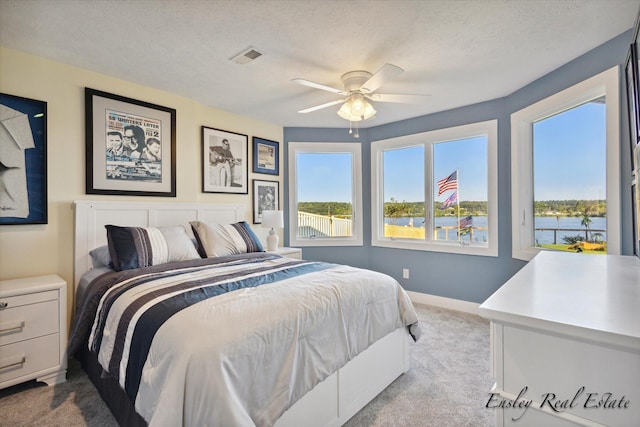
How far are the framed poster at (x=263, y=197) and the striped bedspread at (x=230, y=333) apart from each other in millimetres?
1901

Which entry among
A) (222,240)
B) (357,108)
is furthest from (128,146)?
(357,108)

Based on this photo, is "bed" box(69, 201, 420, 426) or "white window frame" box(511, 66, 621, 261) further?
"white window frame" box(511, 66, 621, 261)

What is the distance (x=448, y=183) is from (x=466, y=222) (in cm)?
54

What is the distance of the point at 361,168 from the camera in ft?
14.7

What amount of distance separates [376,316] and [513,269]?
85.1 inches

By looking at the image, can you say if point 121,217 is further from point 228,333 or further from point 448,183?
point 448,183

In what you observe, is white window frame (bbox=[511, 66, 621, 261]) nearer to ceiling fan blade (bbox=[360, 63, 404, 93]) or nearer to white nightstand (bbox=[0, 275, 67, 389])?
ceiling fan blade (bbox=[360, 63, 404, 93])

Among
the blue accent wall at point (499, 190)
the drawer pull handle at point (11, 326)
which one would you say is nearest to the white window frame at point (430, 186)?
the blue accent wall at point (499, 190)

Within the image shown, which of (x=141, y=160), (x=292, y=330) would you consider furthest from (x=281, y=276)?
(x=141, y=160)

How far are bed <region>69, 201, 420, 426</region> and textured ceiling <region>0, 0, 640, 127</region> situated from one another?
130 centimetres

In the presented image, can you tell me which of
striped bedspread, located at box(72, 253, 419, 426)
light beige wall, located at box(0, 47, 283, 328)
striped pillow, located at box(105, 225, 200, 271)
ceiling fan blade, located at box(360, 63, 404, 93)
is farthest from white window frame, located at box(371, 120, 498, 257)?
light beige wall, located at box(0, 47, 283, 328)

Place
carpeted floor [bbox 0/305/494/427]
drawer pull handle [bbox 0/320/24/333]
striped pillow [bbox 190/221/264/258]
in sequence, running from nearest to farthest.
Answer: carpeted floor [bbox 0/305/494/427]
drawer pull handle [bbox 0/320/24/333]
striped pillow [bbox 190/221/264/258]

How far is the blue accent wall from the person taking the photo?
2121 mm

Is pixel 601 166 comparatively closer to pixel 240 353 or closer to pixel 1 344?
pixel 240 353
